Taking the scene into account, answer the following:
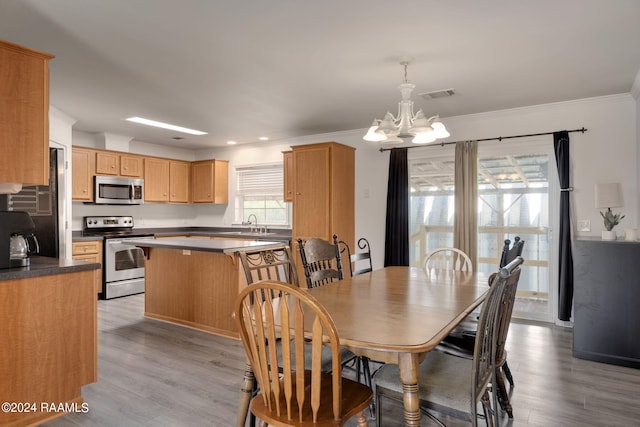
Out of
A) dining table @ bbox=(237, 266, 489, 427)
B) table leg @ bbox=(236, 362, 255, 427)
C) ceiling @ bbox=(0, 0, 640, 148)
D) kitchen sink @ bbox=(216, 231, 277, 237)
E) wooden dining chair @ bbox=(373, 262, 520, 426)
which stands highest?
ceiling @ bbox=(0, 0, 640, 148)

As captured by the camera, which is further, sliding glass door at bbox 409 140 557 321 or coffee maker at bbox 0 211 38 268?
sliding glass door at bbox 409 140 557 321

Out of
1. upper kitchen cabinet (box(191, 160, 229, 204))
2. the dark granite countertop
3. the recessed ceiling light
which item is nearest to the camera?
the recessed ceiling light

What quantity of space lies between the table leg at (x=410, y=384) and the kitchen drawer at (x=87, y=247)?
5.20 meters

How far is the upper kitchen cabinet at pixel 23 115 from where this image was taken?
2180mm

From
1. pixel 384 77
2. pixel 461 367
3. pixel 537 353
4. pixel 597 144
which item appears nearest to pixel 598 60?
pixel 597 144

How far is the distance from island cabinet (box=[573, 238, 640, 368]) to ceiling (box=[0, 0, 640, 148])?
154cm

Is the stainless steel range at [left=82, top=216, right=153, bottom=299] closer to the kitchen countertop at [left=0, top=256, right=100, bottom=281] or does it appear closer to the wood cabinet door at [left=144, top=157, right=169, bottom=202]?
the wood cabinet door at [left=144, top=157, right=169, bottom=202]

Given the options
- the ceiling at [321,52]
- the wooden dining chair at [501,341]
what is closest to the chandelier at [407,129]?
the ceiling at [321,52]

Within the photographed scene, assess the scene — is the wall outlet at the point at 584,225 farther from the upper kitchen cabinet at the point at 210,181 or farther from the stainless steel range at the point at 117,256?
the stainless steel range at the point at 117,256

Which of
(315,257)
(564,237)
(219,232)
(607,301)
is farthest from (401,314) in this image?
(219,232)

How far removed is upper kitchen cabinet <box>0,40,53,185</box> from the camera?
85.8 inches

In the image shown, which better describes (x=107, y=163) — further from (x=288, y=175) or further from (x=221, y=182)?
(x=288, y=175)

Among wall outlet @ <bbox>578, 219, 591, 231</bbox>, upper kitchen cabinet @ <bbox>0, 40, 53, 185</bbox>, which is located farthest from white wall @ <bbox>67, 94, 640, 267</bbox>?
upper kitchen cabinet @ <bbox>0, 40, 53, 185</bbox>

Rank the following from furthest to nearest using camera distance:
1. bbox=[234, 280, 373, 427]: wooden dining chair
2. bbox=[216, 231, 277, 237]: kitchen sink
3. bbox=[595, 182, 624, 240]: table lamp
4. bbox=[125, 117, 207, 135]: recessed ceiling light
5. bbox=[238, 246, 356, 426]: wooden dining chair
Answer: bbox=[216, 231, 277, 237]: kitchen sink → bbox=[125, 117, 207, 135]: recessed ceiling light → bbox=[595, 182, 624, 240]: table lamp → bbox=[238, 246, 356, 426]: wooden dining chair → bbox=[234, 280, 373, 427]: wooden dining chair
